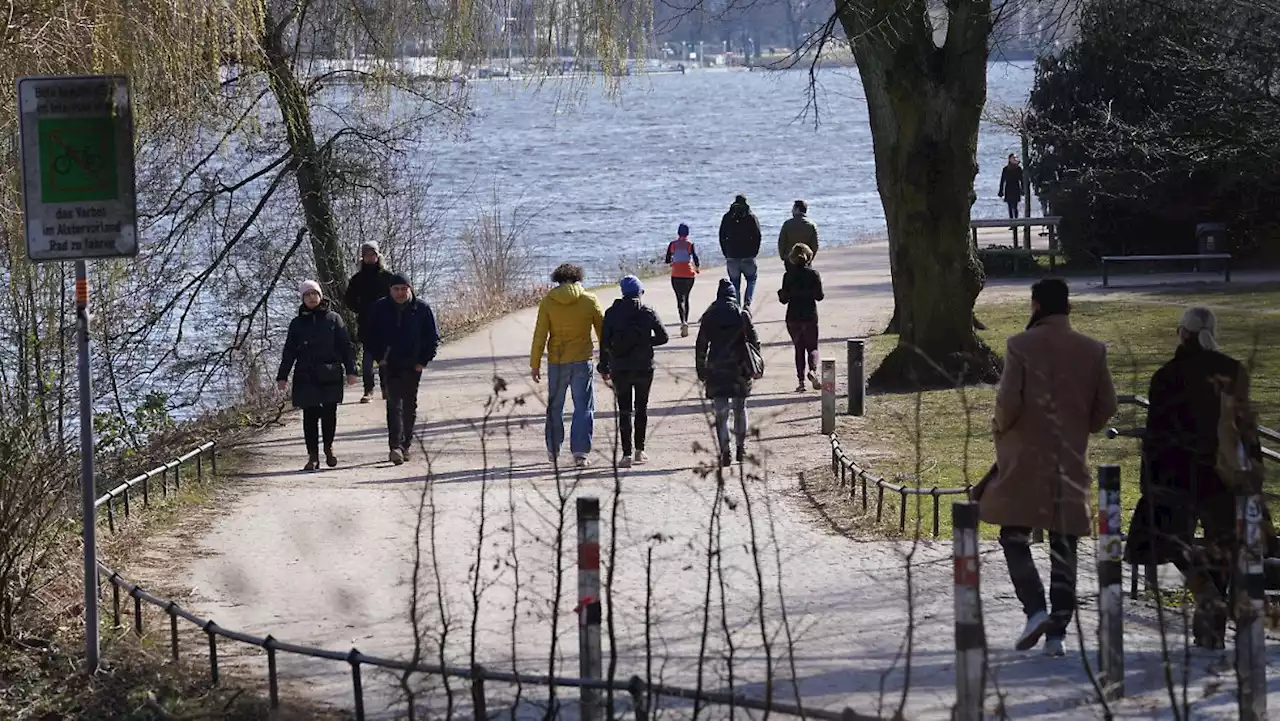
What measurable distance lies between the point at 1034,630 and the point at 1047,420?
92 centimetres

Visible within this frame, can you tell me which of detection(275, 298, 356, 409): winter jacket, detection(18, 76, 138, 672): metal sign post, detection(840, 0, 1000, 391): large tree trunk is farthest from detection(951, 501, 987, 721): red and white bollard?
detection(840, 0, 1000, 391): large tree trunk

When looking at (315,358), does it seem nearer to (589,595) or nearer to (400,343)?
(400,343)

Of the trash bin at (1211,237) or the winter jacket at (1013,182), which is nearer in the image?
the trash bin at (1211,237)

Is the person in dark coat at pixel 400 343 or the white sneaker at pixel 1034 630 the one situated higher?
the person in dark coat at pixel 400 343

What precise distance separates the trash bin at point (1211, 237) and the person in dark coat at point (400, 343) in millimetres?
17303

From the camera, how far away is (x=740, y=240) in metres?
22.4

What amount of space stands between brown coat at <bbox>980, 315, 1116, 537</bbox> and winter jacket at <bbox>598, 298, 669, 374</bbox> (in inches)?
245

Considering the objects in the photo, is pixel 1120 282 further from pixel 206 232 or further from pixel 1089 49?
pixel 206 232

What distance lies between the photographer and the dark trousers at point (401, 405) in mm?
14437

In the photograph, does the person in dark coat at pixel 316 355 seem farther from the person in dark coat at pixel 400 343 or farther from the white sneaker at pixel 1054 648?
the white sneaker at pixel 1054 648

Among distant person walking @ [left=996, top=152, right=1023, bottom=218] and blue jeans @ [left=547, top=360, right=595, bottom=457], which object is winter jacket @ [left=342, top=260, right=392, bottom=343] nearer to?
blue jeans @ [left=547, top=360, right=595, bottom=457]

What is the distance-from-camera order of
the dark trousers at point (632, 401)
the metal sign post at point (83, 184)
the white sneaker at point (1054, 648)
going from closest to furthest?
1. the metal sign post at point (83, 184)
2. the white sneaker at point (1054, 648)
3. the dark trousers at point (632, 401)

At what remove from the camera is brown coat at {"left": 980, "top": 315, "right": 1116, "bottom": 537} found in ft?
24.4

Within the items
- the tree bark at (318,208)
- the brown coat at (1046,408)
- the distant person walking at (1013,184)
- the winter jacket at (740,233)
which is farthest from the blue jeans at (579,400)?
the distant person walking at (1013,184)
